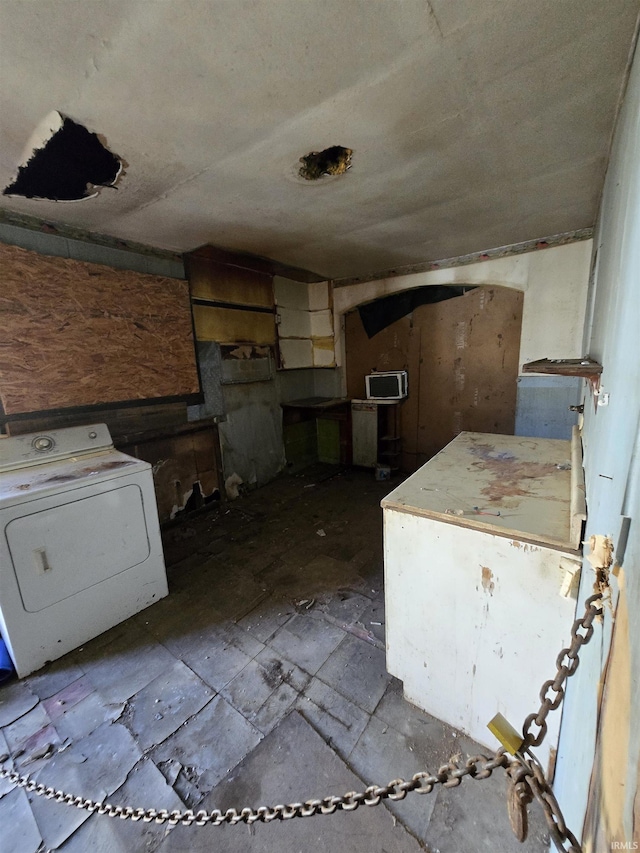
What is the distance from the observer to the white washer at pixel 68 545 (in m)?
1.66

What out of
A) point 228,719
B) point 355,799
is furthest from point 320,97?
point 228,719

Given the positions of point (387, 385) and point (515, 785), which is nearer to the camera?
point (515, 785)

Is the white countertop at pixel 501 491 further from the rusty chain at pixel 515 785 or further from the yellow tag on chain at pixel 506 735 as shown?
the yellow tag on chain at pixel 506 735

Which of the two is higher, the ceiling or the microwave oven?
the ceiling

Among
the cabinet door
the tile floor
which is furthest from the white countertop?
the cabinet door

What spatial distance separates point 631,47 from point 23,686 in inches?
140

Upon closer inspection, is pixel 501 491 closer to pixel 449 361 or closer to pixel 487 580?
pixel 487 580

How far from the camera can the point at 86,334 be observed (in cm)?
248

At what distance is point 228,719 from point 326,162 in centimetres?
266

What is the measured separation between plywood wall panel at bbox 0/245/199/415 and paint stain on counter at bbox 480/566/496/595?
9.07ft

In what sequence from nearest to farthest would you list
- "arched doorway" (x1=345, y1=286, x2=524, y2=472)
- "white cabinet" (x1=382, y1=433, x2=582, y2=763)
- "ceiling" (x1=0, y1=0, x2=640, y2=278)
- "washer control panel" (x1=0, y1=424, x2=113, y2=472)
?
"ceiling" (x1=0, y1=0, x2=640, y2=278) → "white cabinet" (x1=382, y1=433, x2=582, y2=763) → "washer control panel" (x1=0, y1=424, x2=113, y2=472) → "arched doorway" (x1=345, y1=286, x2=524, y2=472)

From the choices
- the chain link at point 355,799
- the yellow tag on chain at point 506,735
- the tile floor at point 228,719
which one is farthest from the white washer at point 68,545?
the yellow tag on chain at point 506,735

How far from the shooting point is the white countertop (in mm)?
1140

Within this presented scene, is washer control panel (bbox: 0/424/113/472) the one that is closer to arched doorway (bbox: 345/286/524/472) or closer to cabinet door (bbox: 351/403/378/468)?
cabinet door (bbox: 351/403/378/468)
